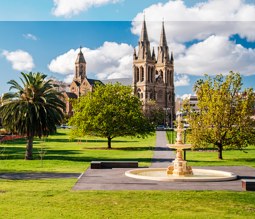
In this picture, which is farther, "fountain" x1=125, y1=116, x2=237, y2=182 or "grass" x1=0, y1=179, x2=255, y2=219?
"fountain" x1=125, y1=116, x2=237, y2=182

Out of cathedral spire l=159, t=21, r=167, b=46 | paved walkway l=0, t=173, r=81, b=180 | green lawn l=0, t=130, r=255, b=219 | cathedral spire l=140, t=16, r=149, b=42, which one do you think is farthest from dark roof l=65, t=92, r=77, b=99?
green lawn l=0, t=130, r=255, b=219

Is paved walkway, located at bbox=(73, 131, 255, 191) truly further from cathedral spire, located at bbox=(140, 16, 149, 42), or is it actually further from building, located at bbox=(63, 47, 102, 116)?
building, located at bbox=(63, 47, 102, 116)

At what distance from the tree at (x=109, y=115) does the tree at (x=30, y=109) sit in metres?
13.1

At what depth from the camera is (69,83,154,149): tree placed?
164ft

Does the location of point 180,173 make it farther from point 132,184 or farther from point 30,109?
point 30,109

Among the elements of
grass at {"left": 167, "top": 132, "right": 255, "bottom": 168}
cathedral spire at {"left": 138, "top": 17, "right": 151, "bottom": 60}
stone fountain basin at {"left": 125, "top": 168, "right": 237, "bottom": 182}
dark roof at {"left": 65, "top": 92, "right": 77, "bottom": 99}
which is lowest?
stone fountain basin at {"left": 125, "top": 168, "right": 237, "bottom": 182}

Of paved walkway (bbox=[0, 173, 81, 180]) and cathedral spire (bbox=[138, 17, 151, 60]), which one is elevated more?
cathedral spire (bbox=[138, 17, 151, 60])

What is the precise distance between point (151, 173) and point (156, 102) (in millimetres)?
136282

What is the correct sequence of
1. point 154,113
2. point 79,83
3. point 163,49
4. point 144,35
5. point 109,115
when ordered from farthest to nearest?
point 79,83
point 163,49
point 144,35
point 154,113
point 109,115

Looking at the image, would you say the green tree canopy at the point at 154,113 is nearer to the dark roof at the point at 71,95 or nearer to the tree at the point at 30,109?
the dark roof at the point at 71,95

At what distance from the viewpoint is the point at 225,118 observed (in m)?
36.8

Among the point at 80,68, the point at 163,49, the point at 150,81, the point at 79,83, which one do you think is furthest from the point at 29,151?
the point at 80,68

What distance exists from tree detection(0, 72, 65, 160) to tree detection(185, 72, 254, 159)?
38.7ft

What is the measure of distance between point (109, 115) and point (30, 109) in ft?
52.2
